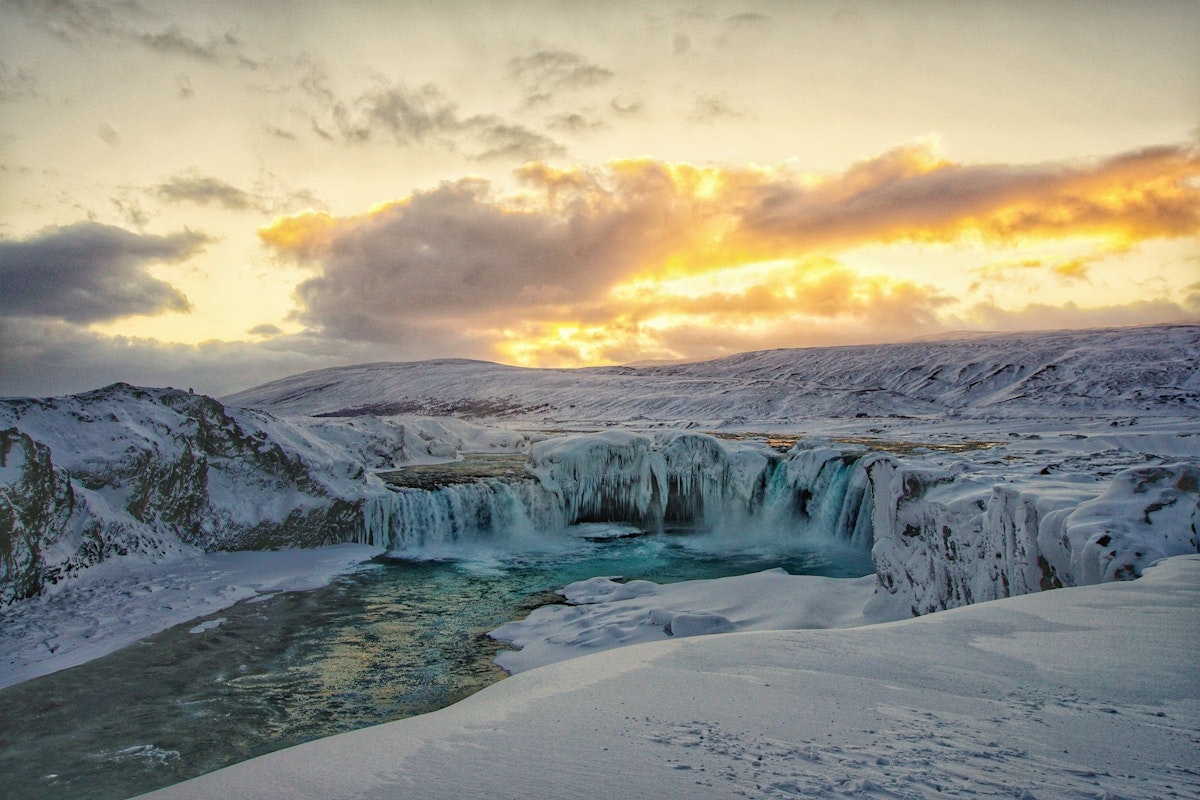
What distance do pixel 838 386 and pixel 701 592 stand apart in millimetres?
60273

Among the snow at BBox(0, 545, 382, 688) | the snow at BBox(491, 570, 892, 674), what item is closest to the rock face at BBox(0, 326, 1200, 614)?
the snow at BBox(0, 545, 382, 688)

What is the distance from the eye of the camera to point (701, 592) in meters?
10.5

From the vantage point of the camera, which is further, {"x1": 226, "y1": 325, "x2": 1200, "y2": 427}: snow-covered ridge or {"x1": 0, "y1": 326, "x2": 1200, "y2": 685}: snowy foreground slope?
{"x1": 226, "y1": 325, "x2": 1200, "y2": 427}: snow-covered ridge

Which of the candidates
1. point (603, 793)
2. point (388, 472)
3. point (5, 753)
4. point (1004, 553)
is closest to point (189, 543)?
point (5, 753)

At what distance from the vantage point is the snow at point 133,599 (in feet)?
26.2

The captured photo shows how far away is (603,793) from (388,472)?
71.1 ft

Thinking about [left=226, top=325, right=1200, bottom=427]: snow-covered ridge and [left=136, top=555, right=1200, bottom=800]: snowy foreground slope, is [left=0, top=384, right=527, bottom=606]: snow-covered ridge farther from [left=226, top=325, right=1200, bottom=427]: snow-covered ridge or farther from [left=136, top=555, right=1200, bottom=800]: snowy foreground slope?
[left=226, top=325, right=1200, bottom=427]: snow-covered ridge

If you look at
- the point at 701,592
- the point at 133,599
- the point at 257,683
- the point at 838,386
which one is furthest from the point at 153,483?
the point at 838,386

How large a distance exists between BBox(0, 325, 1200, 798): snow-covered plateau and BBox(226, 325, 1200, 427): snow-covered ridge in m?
A: 26.6

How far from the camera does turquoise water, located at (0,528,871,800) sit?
18.4 ft

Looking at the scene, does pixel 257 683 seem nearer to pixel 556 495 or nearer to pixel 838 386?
pixel 556 495

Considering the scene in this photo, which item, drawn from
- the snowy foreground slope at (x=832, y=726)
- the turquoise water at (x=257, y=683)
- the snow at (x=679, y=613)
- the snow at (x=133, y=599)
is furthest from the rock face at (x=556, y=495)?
the turquoise water at (x=257, y=683)

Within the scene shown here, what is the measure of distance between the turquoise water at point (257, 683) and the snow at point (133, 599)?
0.35m

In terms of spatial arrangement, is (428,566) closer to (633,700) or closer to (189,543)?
(189,543)
